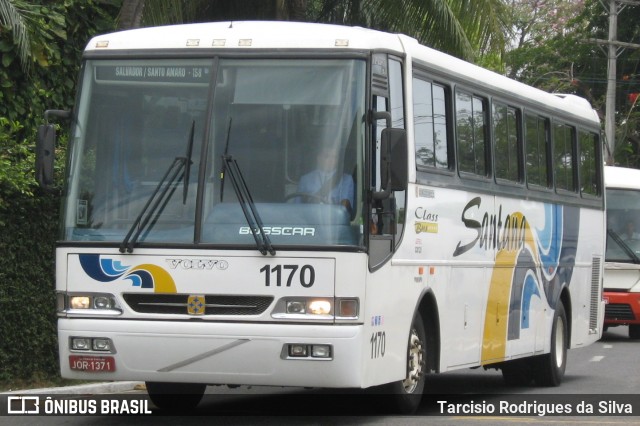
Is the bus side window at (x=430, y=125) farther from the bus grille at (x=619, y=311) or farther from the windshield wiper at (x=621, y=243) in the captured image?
the windshield wiper at (x=621, y=243)

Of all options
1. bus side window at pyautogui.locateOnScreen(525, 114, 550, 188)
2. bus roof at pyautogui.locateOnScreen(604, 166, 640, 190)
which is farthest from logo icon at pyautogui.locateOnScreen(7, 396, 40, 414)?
bus roof at pyautogui.locateOnScreen(604, 166, 640, 190)

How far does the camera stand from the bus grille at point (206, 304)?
32.6 feet

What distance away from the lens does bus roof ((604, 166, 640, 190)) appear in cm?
2591

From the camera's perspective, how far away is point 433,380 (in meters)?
16.4

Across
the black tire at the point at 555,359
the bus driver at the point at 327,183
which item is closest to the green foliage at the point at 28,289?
the bus driver at the point at 327,183

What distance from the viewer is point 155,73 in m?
10.6

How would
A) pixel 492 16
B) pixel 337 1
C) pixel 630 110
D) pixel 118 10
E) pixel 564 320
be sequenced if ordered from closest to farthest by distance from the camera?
pixel 564 320
pixel 118 10
pixel 492 16
pixel 337 1
pixel 630 110

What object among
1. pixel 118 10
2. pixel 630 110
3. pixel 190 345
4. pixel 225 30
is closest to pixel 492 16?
pixel 118 10

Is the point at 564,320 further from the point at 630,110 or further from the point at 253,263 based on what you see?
the point at 630,110

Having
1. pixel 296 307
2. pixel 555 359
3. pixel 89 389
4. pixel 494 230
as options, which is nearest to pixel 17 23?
pixel 89 389

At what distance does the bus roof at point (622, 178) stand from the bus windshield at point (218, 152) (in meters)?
16.3

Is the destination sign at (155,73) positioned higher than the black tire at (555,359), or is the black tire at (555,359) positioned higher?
the destination sign at (155,73)

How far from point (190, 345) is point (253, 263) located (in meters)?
0.75

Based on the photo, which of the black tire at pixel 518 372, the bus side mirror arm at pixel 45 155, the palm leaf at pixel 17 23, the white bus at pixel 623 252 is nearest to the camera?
the bus side mirror arm at pixel 45 155
